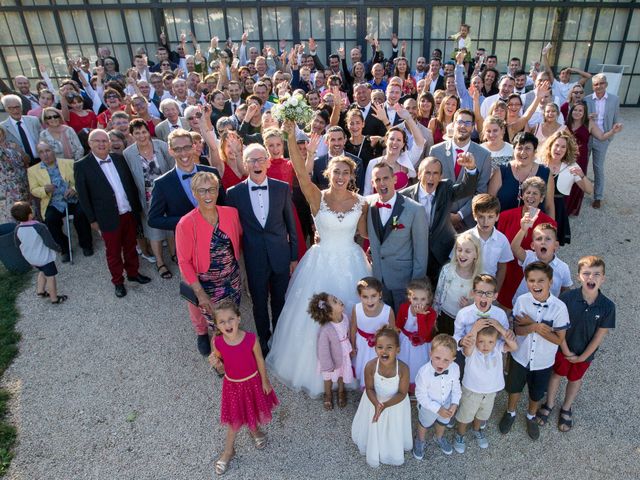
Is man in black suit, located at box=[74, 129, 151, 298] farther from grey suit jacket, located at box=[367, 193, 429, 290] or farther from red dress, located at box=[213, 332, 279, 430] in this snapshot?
grey suit jacket, located at box=[367, 193, 429, 290]

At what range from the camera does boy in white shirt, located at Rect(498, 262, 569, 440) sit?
3273mm

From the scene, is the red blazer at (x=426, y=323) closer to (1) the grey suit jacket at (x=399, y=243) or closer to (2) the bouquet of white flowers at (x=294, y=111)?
(1) the grey suit jacket at (x=399, y=243)

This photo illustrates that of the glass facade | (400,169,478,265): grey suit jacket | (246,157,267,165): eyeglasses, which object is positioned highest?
the glass facade

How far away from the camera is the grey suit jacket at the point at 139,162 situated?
17.9ft

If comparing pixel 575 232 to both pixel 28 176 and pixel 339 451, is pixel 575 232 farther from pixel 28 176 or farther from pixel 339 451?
pixel 28 176

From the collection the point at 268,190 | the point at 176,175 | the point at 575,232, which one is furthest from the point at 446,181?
the point at 575,232

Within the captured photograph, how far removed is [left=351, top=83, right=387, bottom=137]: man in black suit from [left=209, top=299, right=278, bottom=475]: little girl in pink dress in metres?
4.21

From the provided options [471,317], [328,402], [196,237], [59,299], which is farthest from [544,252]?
[59,299]

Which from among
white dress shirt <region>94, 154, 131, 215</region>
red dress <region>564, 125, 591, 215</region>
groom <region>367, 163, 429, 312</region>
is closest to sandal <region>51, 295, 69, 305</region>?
white dress shirt <region>94, 154, 131, 215</region>

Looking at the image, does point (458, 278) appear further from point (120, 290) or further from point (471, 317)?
point (120, 290)

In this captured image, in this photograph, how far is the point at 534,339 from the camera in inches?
134

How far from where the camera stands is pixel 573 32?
14.1 m

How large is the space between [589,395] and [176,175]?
457cm

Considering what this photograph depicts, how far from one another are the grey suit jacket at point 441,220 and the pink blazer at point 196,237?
176cm
